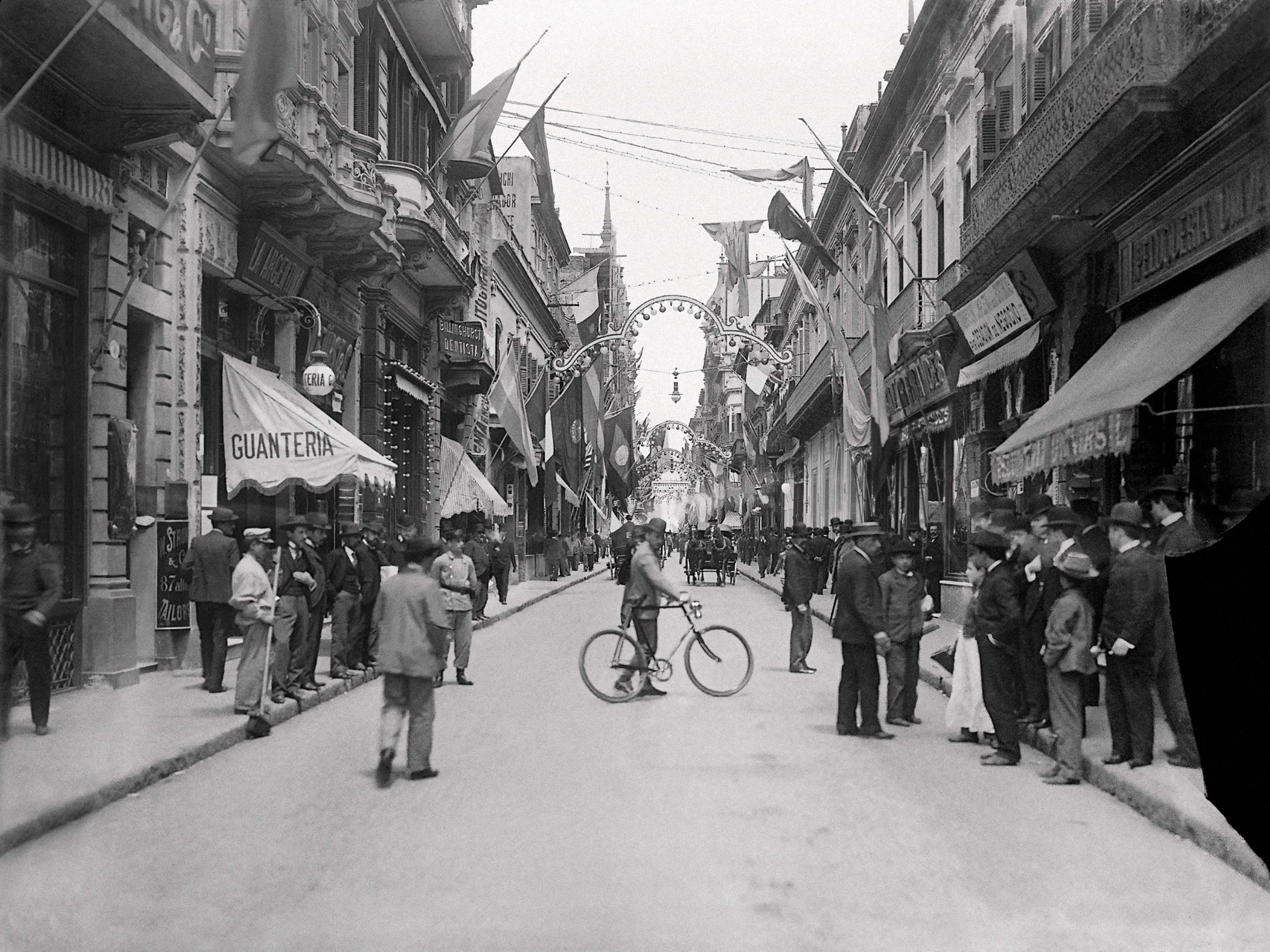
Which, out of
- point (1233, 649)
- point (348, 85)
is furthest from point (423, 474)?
point (1233, 649)

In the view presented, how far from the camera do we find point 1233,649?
5.96ft

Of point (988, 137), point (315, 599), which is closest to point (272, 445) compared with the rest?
point (315, 599)

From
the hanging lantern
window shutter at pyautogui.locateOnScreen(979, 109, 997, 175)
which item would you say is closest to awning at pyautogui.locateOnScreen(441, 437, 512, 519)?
the hanging lantern

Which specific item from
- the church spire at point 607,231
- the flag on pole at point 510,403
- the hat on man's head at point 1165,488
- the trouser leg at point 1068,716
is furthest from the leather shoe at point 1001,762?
the church spire at point 607,231

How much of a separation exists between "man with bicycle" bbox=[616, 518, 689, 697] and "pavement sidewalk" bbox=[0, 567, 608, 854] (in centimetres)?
318

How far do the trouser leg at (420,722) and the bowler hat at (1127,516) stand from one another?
4.86 m

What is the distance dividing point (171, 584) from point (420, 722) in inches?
283

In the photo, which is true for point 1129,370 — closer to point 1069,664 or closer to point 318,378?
point 1069,664

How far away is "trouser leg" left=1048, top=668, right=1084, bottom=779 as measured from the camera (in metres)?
9.13

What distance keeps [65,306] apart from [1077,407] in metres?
9.70

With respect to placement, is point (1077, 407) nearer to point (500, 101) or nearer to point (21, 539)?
point (21, 539)

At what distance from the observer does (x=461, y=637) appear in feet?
49.2

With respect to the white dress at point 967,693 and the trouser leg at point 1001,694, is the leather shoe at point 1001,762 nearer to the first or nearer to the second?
the trouser leg at point 1001,694

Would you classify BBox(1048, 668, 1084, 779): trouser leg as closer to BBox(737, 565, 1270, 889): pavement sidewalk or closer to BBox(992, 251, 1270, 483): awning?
BBox(737, 565, 1270, 889): pavement sidewalk
